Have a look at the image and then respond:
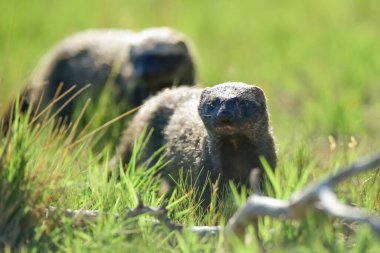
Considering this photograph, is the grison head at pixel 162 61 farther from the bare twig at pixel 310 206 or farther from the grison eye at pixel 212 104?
the bare twig at pixel 310 206

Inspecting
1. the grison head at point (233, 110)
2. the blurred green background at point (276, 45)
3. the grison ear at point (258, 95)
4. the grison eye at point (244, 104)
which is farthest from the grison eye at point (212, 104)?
the blurred green background at point (276, 45)

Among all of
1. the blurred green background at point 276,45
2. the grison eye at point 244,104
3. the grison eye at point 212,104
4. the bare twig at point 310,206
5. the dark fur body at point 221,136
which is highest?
the bare twig at point 310,206

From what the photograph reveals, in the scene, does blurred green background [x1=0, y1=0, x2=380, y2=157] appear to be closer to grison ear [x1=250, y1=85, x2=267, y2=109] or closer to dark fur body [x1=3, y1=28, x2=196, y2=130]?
dark fur body [x1=3, y1=28, x2=196, y2=130]

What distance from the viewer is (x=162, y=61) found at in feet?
27.9

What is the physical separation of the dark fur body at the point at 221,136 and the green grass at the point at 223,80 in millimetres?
251

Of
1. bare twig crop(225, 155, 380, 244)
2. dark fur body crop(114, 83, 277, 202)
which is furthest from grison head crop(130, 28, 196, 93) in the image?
bare twig crop(225, 155, 380, 244)

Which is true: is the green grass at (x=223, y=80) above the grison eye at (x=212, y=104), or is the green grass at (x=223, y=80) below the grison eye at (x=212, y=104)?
below

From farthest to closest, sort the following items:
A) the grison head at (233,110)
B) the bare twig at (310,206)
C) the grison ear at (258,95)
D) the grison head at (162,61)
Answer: the grison head at (162,61)
the grison ear at (258,95)
the grison head at (233,110)
the bare twig at (310,206)

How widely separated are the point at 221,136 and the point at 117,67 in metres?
3.26

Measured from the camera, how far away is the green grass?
4.29 m

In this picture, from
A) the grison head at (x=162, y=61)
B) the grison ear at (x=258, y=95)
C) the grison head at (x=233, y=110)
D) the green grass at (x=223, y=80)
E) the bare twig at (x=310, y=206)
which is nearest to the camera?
the bare twig at (x=310, y=206)

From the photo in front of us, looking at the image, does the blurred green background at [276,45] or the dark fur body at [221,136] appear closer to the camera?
the dark fur body at [221,136]

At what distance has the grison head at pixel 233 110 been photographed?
17.7ft

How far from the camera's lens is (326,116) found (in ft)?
25.9
